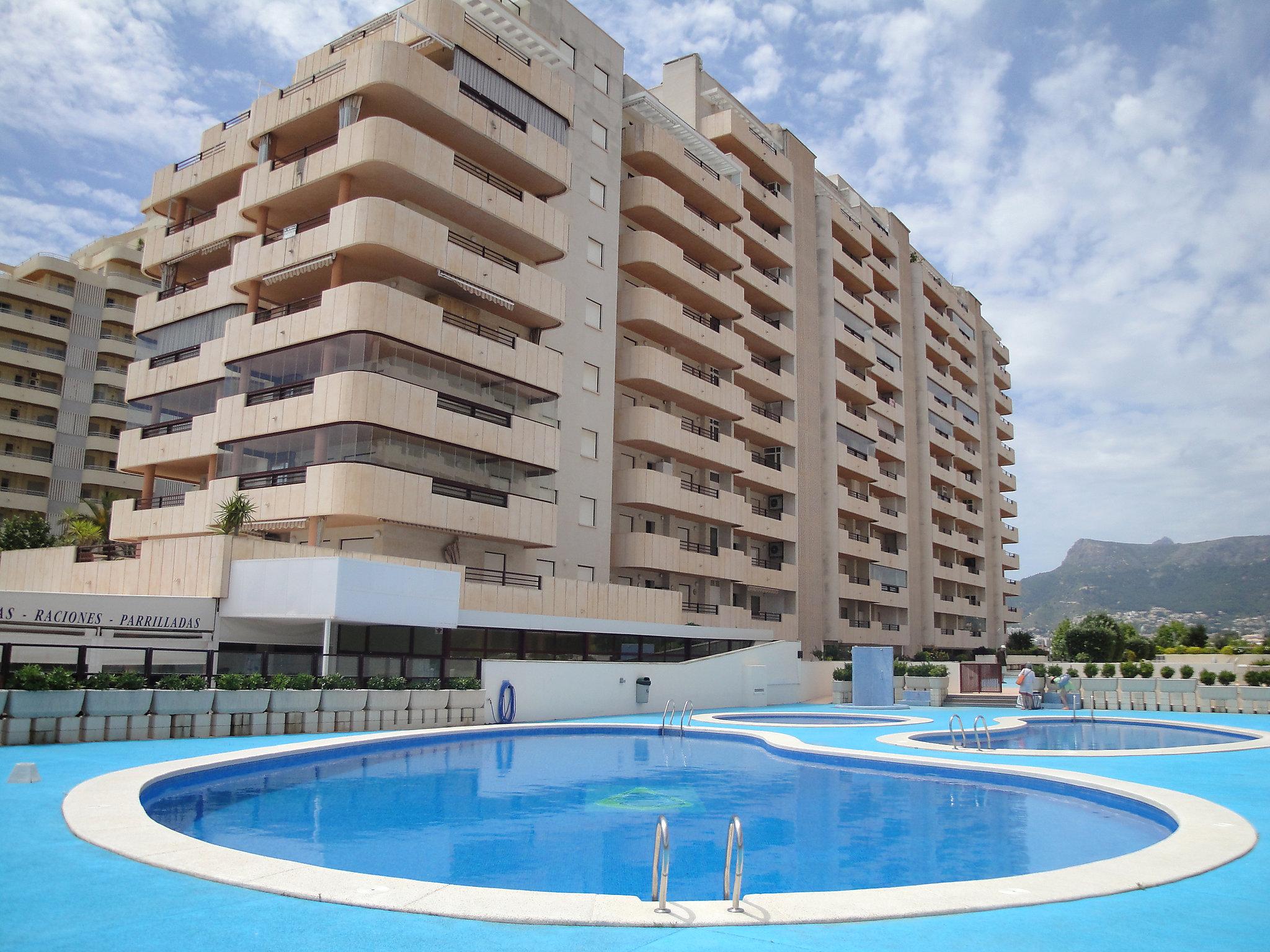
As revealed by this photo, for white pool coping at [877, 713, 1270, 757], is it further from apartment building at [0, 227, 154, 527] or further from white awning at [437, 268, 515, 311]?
apartment building at [0, 227, 154, 527]

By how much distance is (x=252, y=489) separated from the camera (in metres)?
33.7

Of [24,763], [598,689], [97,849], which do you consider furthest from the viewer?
[598,689]

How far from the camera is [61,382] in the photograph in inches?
2702

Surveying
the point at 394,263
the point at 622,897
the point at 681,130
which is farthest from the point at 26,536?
the point at 622,897

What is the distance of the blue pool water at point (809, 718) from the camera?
31.4m

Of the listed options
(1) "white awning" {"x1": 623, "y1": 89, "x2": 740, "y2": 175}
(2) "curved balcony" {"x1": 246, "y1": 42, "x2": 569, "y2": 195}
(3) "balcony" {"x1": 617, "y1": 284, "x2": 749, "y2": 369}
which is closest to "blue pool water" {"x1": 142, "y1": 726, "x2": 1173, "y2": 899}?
(2) "curved balcony" {"x1": 246, "y1": 42, "x2": 569, "y2": 195}

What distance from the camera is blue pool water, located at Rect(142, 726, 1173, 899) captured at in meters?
11.0

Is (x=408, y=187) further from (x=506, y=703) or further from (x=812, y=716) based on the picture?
(x=812, y=716)

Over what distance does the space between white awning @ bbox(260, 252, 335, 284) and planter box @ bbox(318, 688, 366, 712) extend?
17.0m

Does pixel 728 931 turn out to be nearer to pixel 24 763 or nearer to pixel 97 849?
pixel 97 849

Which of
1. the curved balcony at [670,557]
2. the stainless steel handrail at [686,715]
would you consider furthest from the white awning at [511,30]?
the stainless steel handrail at [686,715]

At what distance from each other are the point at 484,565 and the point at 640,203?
19.9 metres

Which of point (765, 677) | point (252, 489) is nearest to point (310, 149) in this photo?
point (252, 489)

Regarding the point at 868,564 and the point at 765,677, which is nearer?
the point at 765,677
